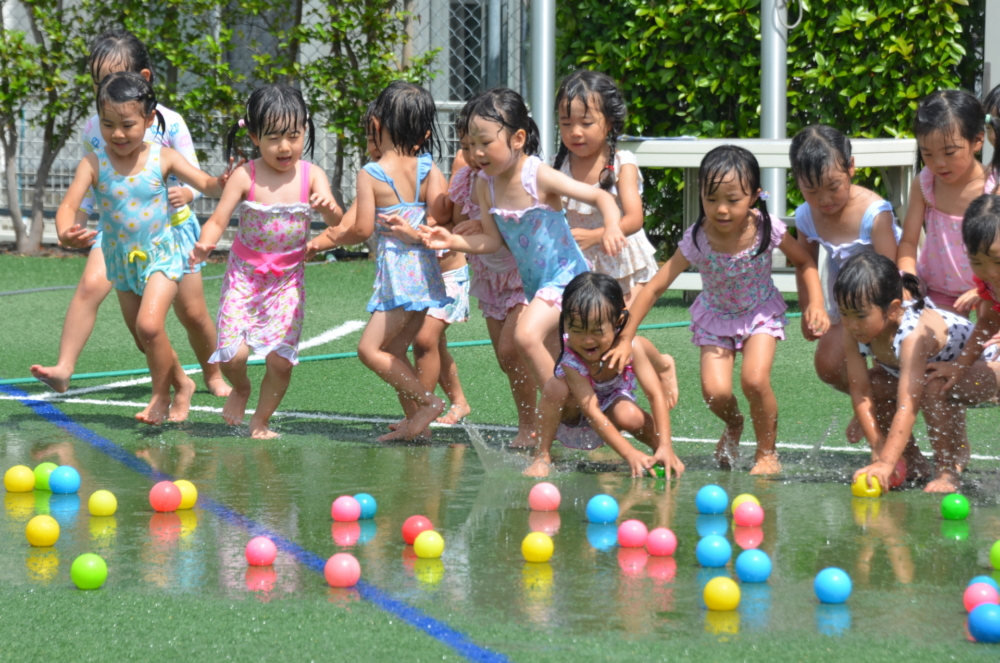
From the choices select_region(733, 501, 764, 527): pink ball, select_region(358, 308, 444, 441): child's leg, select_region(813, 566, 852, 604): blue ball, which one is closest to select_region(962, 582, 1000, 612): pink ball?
select_region(813, 566, 852, 604): blue ball

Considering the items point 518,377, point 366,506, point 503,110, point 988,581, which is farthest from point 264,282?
point 988,581

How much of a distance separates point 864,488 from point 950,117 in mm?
1621

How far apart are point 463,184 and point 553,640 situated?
11.3 feet

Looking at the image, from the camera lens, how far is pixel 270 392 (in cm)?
623

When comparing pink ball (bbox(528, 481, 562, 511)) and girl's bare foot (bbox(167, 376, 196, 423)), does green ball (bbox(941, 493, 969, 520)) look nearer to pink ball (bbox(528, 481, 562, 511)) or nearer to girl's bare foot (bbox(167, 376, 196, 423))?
pink ball (bbox(528, 481, 562, 511))

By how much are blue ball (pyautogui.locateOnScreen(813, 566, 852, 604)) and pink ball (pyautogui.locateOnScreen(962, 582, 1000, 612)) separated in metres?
0.31

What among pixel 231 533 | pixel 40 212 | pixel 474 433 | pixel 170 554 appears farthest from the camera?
pixel 40 212

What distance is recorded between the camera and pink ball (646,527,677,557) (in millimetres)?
4035

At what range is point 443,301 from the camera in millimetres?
6254

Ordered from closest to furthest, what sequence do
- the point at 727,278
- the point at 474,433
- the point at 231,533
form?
the point at 231,533
the point at 727,278
the point at 474,433

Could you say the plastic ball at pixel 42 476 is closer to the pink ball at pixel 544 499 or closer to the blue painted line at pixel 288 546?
the blue painted line at pixel 288 546

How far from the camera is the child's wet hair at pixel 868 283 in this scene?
16.2ft

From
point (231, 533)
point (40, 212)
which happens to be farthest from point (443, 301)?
point (40, 212)

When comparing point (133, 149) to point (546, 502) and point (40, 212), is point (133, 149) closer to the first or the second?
point (546, 502)
